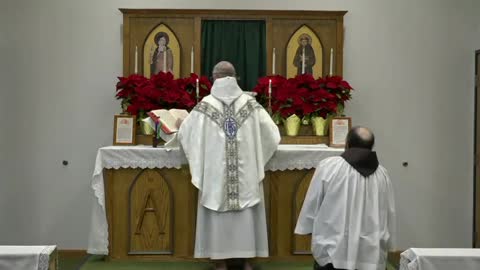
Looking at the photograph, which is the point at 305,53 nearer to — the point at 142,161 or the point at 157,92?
the point at 157,92

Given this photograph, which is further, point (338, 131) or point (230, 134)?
point (338, 131)

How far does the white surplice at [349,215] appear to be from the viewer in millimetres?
3908

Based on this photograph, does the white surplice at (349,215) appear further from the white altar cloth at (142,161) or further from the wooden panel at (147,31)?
the wooden panel at (147,31)

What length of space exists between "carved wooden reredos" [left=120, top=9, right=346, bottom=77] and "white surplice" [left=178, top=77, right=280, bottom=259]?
1.68m

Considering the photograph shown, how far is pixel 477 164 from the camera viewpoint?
689cm

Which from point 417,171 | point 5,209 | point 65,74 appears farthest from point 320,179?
point 5,209

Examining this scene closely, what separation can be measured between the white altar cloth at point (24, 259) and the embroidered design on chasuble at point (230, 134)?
1.97m

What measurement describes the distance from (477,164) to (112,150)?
13.1 feet

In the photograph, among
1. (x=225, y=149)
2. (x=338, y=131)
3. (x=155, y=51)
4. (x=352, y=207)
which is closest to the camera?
(x=352, y=207)

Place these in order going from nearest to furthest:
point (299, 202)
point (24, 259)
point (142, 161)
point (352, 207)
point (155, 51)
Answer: point (24, 259)
point (352, 207)
point (142, 161)
point (299, 202)
point (155, 51)

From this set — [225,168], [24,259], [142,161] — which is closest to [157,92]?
[142,161]

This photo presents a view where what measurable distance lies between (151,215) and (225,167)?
945mm

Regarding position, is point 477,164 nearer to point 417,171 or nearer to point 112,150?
point 417,171

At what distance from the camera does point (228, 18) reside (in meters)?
6.77
